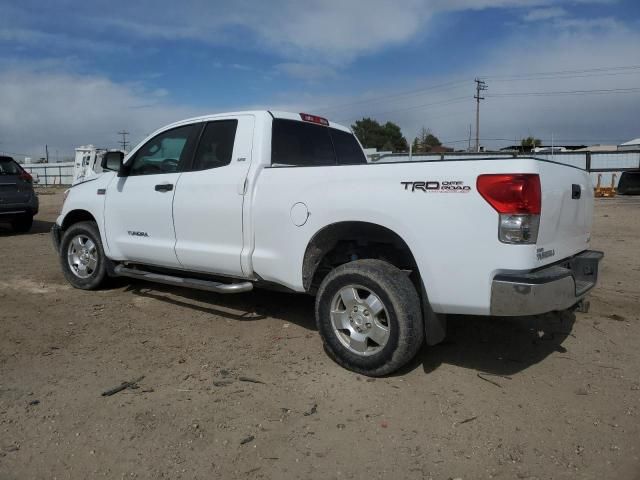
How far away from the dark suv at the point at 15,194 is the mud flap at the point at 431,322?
10.7m

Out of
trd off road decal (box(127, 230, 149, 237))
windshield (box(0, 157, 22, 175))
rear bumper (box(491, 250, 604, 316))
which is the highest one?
windshield (box(0, 157, 22, 175))

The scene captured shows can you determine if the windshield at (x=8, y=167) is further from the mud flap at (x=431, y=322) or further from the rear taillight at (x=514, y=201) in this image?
the rear taillight at (x=514, y=201)

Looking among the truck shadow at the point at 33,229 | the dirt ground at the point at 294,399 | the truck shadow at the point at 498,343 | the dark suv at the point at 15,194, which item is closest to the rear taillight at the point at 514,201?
the dirt ground at the point at 294,399

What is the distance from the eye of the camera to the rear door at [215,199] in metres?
4.65

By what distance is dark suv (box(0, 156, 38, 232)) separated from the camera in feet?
37.5

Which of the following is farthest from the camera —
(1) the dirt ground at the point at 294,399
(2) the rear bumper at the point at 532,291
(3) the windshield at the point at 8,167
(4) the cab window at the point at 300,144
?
(3) the windshield at the point at 8,167

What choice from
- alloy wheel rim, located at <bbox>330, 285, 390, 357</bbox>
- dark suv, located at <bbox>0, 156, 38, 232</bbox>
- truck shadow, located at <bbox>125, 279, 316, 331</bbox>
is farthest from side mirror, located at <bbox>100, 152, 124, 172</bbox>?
dark suv, located at <bbox>0, 156, 38, 232</bbox>

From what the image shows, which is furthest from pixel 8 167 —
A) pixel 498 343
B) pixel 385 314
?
pixel 498 343

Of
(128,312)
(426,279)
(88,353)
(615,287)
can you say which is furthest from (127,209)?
(615,287)

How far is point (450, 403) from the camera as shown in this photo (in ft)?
11.6

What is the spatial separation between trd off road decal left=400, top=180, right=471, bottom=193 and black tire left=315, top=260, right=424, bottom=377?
0.63m

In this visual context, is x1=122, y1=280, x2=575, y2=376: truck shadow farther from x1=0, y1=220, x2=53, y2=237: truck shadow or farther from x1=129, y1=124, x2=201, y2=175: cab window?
x1=0, y1=220, x2=53, y2=237: truck shadow

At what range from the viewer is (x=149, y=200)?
5414 mm

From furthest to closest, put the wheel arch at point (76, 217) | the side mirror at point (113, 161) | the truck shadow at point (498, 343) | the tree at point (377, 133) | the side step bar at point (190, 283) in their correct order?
the tree at point (377, 133), the wheel arch at point (76, 217), the side mirror at point (113, 161), the side step bar at point (190, 283), the truck shadow at point (498, 343)
